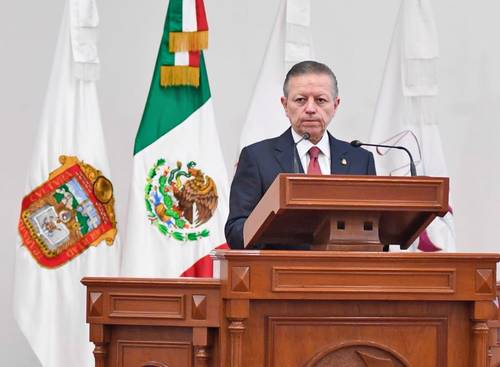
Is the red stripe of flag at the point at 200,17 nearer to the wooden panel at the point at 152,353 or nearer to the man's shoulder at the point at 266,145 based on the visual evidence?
the man's shoulder at the point at 266,145

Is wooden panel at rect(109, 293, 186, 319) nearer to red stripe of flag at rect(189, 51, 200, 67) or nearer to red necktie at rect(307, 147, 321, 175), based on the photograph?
red necktie at rect(307, 147, 321, 175)

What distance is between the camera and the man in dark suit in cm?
292

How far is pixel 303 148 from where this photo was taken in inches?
118

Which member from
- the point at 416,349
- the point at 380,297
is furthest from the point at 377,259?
the point at 416,349

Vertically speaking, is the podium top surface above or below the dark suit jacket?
below

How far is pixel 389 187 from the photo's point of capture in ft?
7.45

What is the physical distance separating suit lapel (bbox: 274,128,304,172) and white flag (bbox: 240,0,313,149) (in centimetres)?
156

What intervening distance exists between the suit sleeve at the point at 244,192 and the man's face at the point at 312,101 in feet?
0.71

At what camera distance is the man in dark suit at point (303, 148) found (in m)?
2.92

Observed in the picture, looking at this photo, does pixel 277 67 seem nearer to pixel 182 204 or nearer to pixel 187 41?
pixel 187 41

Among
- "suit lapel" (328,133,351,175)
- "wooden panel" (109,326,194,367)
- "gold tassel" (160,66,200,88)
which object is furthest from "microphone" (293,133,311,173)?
"gold tassel" (160,66,200,88)

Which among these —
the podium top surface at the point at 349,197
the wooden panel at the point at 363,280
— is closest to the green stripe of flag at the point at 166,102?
the podium top surface at the point at 349,197

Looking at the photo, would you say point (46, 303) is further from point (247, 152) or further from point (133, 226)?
point (247, 152)

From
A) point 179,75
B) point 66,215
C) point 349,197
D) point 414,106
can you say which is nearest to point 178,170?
point 179,75
